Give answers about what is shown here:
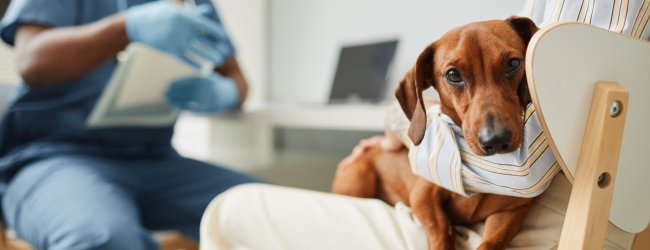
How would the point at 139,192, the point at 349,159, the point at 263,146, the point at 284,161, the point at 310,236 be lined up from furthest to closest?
the point at 263,146, the point at 139,192, the point at 284,161, the point at 349,159, the point at 310,236

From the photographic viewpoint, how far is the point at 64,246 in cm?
53

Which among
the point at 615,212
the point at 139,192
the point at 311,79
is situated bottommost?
the point at 139,192

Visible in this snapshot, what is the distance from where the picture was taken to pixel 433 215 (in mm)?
339

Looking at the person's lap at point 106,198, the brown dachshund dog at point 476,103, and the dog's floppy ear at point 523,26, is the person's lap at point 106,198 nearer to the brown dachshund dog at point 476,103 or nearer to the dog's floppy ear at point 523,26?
the brown dachshund dog at point 476,103

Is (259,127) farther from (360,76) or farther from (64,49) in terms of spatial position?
(64,49)

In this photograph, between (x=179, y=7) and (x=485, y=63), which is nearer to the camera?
(x=485, y=63)

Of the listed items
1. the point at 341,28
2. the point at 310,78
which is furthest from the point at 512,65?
the point at 310,78

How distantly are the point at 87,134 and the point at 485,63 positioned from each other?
68 centimetres

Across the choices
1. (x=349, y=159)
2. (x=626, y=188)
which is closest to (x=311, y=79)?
(x=349, y=159)

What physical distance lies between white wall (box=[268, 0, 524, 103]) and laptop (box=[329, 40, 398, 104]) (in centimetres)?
2

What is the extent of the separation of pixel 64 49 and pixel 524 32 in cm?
63

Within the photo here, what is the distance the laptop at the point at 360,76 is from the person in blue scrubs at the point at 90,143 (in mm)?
235

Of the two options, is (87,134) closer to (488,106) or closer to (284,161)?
(284,161)

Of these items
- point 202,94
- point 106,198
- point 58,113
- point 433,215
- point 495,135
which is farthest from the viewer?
point 202,94
